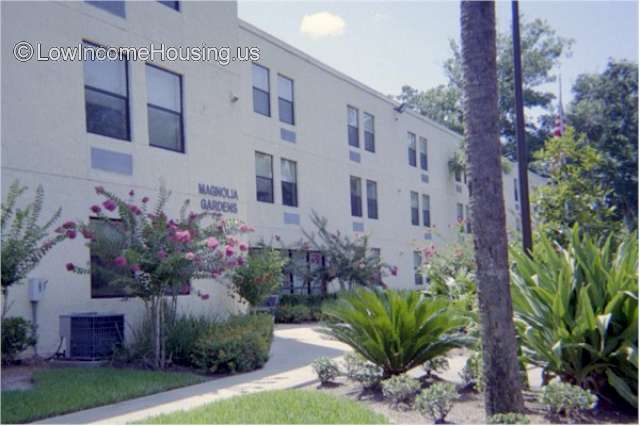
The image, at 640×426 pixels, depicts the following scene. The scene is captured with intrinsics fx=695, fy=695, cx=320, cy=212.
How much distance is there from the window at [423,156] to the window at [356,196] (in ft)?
20.5

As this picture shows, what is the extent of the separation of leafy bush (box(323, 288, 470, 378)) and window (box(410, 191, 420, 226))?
21666mm

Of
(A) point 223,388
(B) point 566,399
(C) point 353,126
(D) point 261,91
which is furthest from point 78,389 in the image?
(C) point 353,126

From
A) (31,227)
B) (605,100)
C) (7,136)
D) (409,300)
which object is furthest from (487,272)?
(605,100)

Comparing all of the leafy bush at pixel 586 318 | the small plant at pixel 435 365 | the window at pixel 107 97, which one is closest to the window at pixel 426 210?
the window at pixel 107 97

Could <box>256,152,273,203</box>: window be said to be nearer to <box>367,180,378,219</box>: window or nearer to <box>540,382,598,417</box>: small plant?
<box>367,180,378,219</box>: window

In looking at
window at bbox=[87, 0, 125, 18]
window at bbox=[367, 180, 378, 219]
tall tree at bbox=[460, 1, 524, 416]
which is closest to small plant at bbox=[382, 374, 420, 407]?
tall tree at bbox=[460, 1, 524, 416]

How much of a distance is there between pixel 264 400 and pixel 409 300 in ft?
7.57

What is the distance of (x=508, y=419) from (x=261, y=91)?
16261mm

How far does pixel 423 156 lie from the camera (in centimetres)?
3167

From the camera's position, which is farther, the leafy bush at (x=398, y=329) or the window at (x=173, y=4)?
the window at (x=173, y=4)

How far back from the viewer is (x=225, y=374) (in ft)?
34.8

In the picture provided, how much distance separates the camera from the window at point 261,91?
20.6m

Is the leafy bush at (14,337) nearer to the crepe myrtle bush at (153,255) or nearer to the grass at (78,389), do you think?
the grass at (78,389)

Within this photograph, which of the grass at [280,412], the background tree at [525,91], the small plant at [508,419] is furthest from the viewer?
the background tree at [525,91]
